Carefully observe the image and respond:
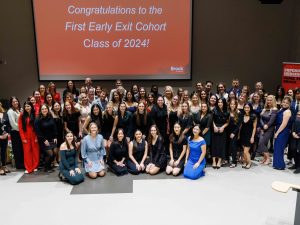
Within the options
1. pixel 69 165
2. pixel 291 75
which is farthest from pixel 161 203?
pixel 291 75

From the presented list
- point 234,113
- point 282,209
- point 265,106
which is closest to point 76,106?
point 234,113

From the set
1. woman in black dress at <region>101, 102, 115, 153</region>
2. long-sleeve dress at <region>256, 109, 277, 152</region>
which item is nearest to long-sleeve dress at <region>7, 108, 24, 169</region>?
woman in black dress at <region>101, 102, 115, 153</region>

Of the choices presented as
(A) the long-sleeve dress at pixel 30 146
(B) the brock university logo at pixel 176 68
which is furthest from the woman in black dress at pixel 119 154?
(B) the brock university logo at pixel 176 68

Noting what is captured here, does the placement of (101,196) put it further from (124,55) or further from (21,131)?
(124,55)

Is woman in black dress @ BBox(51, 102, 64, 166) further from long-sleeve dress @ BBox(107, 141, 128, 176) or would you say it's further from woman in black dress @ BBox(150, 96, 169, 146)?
woman in black dress @ BBox(150, 96, 169, 146)

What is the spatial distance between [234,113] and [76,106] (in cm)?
289

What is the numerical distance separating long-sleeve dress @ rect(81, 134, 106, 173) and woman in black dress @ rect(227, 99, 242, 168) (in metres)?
2.31

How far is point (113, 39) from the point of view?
8.76 meters

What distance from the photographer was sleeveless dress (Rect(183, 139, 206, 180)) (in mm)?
5555

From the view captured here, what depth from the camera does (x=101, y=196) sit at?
4.98m

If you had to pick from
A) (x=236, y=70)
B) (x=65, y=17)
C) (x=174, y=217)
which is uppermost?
(x=65, y=17)

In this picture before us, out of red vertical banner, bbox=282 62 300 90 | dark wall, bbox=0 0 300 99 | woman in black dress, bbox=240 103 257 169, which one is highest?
dark wall, bbox=0 0 300 99

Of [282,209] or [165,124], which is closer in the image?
[282,209]

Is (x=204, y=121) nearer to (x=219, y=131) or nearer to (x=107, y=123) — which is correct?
(x=219, y=131)
